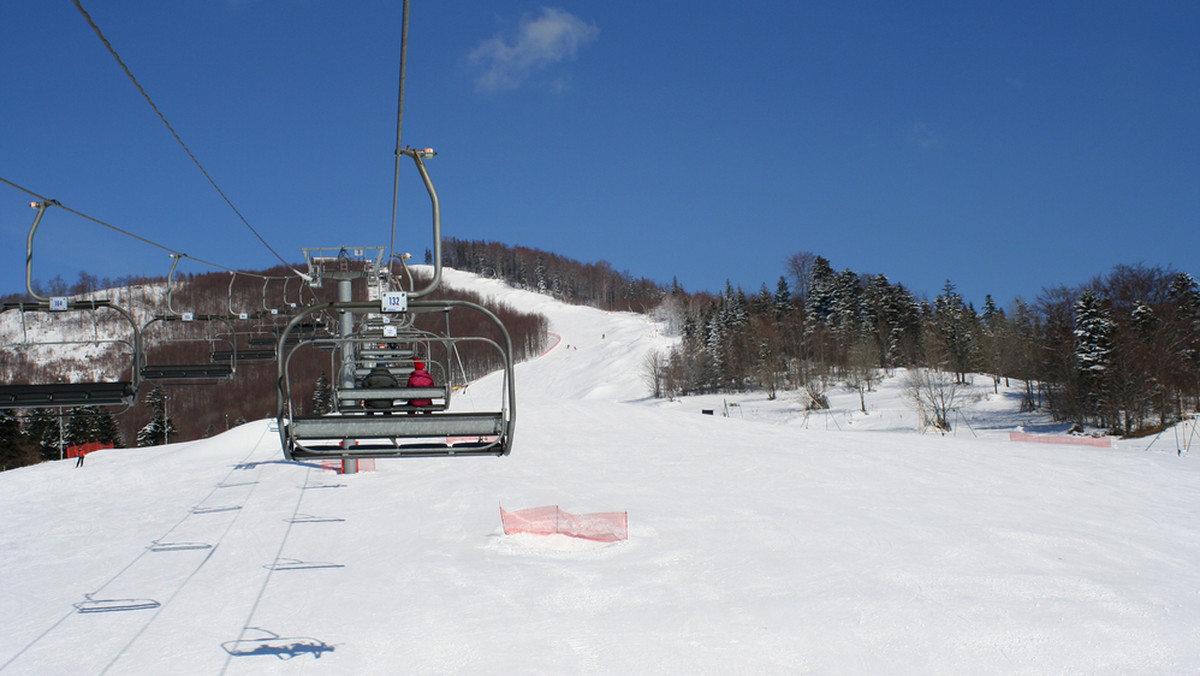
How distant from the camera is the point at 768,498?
22125 millimetres

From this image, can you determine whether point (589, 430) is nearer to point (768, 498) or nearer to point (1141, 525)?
point (768, 498)

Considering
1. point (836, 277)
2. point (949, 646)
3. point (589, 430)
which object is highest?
point (836, 277)

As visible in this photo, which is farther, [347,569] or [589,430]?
[589,430]

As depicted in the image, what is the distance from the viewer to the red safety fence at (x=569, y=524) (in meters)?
18.6

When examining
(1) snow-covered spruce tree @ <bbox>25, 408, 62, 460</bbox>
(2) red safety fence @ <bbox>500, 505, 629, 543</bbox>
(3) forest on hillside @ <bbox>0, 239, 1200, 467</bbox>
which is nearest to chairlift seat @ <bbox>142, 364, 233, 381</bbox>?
(3) forest on hillside @ <bbox>0, 239, 1200, 467</bbox>

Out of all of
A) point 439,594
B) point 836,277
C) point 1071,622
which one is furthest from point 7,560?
point 836,277

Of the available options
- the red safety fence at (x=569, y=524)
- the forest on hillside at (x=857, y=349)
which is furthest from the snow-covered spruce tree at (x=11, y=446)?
the red safety fence at (x=569, y=524)

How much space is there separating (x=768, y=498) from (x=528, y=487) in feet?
27.0

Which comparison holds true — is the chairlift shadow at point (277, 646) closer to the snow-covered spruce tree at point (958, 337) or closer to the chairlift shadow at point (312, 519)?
the chairlift shadow at point (312, 519)

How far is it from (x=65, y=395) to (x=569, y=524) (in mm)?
12577

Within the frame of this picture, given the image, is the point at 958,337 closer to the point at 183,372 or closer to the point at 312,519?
the point at 312,519

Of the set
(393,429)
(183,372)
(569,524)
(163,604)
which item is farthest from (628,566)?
(393,429)

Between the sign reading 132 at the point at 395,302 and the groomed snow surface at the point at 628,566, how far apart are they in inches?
303

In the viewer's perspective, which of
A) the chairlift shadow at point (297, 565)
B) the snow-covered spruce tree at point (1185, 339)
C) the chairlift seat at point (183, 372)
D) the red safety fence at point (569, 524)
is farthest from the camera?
the snow-covered spruce tree at point (1185, 339)
